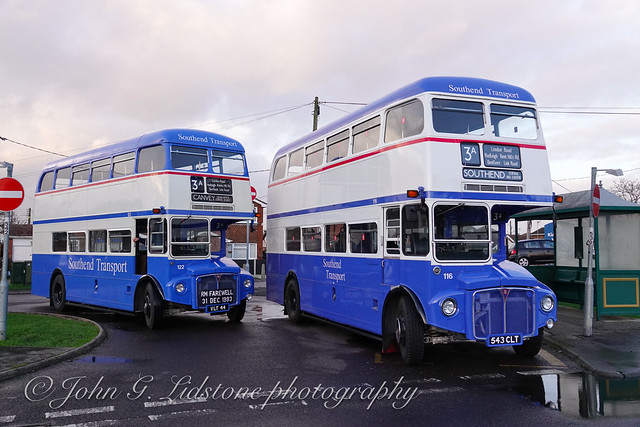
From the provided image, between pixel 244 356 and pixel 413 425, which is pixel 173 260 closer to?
pixel 244 356

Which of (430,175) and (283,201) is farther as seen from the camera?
(283,201)

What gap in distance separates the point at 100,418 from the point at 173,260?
6527 millimetres

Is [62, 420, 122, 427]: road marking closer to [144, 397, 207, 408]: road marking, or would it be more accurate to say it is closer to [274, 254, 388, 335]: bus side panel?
[144, 397, 207, 408]: road marking

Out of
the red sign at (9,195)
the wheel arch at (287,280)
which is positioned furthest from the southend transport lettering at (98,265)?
the wheel arch at (287,280)

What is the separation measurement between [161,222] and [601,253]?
11270 millimetres

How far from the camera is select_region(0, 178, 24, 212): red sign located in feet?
34.2

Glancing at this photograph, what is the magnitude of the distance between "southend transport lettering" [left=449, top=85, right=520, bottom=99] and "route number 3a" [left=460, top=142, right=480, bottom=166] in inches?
35.2

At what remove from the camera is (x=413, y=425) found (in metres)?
5.91

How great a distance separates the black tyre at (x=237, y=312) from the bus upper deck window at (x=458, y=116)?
23.7ft

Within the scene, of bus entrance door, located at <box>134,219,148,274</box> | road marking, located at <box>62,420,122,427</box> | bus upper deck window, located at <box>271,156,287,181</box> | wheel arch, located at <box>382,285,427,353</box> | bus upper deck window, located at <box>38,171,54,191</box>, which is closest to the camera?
road marking, located at <box>62,420,122,427</box>

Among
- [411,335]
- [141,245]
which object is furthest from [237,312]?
[411,335]

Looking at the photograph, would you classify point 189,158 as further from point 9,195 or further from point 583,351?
point 583,351

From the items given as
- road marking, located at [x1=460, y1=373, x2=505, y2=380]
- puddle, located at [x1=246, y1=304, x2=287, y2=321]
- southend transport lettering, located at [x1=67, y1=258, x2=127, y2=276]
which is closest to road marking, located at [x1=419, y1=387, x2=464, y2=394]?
road marking, located at [x1=460, y1=373, x2=505, y2=380]

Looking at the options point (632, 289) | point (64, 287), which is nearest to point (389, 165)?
point (632, 289)
